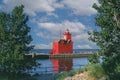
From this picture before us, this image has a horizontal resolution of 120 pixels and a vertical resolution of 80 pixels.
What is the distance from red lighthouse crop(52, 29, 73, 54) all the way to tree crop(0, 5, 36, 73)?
279 feet

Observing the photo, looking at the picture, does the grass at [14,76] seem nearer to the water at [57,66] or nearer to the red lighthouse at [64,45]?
the water at [57,66]

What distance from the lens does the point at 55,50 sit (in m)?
132

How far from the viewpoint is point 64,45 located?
412 feet

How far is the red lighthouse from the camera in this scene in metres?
122

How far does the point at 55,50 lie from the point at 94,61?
334 feet

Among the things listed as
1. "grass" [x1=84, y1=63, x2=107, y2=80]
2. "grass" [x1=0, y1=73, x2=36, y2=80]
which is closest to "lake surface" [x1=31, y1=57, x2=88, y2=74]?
"grass" [x1=0, y1=73, x2=36, y2=80]

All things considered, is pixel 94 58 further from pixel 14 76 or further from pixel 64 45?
pixel 64 45

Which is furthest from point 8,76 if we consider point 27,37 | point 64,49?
point 64,49

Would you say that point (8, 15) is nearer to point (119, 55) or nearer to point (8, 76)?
point (8, 76)

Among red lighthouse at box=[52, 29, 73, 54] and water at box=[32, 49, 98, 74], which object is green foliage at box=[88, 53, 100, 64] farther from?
red lighthouse at box=[52, 29, 73, 54]

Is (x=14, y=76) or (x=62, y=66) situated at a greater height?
(x=62, y=66)

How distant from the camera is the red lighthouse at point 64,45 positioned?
122250mm

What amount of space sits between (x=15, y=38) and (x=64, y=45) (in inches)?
3623

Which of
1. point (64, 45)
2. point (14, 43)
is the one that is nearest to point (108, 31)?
point (14, 43)
